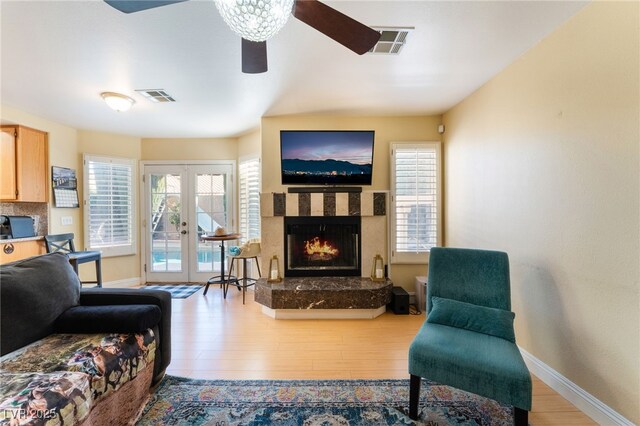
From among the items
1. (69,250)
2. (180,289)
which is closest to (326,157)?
(180,289)

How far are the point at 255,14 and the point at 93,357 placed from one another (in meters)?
1.86

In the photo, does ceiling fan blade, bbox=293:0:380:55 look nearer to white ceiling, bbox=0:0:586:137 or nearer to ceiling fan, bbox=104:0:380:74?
ceiling fan, bbox=104:0:380:74

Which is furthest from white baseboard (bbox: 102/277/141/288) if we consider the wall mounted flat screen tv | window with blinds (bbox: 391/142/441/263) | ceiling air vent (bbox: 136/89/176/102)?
window with blinds (bbox: 391/142/441/263)

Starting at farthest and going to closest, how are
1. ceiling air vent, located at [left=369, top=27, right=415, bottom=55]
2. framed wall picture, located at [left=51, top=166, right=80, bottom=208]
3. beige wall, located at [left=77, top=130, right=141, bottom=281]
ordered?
1. beige wall, located at [left=77, top=130, right=141, bottom=281]
2. framed wall picture, located at [left=51, top=166, right=80, bottom=208]
3. ceiling air vent, located at [left=369, top=27, right=415, bottom=55]

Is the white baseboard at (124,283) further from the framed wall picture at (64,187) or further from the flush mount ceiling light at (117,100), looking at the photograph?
the flush mount ceiling light at (117,100)

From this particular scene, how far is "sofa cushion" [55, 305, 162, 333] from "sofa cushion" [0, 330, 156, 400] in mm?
37

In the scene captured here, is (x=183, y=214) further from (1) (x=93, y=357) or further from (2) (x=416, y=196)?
(2) (x=416, y=196)

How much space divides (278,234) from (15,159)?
10.9 feet

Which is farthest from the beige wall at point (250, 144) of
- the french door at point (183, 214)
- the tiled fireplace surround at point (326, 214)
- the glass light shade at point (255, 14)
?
the glass light shade at point (255, 14)

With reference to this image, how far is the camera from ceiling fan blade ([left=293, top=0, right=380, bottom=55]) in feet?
3.94

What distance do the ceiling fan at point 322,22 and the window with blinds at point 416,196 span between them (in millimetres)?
2318

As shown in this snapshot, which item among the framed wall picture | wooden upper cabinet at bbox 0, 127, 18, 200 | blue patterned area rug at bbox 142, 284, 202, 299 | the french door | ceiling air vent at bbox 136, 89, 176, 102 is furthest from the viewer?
the french door

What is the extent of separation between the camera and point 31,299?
1644 mm

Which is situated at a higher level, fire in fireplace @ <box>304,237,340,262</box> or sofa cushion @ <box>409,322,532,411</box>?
fire in fireplace @ <box>304,237,340,262</box>
